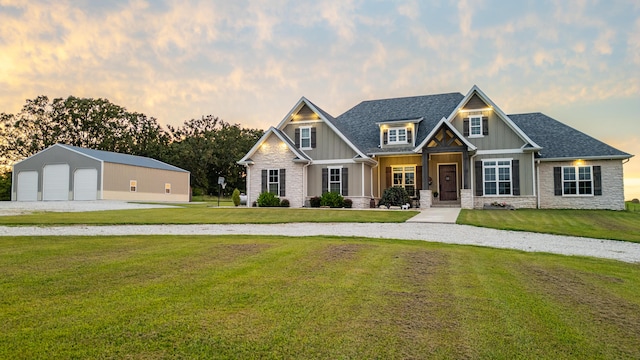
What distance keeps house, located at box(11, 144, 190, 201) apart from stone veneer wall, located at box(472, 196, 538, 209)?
3216 cm

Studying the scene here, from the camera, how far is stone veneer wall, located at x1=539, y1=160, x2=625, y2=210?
22156 millimetres

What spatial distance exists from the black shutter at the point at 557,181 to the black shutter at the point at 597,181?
1.66 m

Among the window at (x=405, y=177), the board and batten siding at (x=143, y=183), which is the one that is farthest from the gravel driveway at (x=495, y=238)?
the board and batten siding at (x=143, y=183)

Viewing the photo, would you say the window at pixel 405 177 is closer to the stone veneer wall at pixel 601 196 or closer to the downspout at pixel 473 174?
the downspout at pixel 473 174

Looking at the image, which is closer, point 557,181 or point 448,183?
point 557,181

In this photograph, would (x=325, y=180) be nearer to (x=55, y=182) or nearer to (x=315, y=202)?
(x=315, y=202)

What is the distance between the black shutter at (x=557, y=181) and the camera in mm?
23094

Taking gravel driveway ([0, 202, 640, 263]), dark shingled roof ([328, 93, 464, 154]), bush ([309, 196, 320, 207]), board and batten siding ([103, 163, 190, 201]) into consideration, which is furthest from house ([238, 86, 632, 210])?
board and batten siding ([103, 163, 190, 201])

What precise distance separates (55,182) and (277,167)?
26332 mm

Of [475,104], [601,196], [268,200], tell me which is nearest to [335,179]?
[268,200]

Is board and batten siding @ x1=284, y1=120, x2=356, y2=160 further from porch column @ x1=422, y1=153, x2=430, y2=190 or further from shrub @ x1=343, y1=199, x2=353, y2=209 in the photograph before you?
porch column @ x1=422, y1=153, x2=430, y2=190

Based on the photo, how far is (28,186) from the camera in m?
39.8

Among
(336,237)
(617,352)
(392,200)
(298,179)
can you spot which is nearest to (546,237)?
(336,237)

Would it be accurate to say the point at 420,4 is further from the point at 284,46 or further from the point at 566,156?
the point at 566,156
